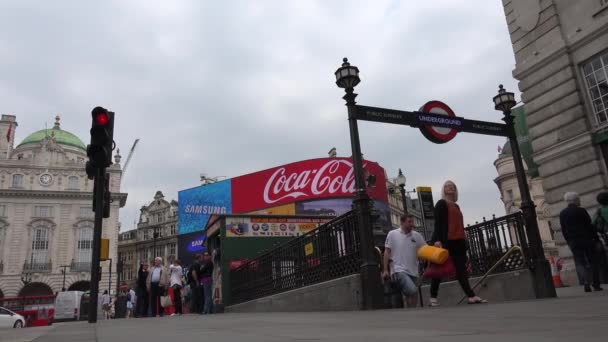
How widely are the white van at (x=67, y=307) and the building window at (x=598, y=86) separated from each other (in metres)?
27.3

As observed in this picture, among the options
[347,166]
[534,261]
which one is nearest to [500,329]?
[534,261]

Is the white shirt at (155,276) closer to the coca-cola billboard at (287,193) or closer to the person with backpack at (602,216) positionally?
the person with backpack at (602,216)

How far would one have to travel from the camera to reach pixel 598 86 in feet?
41.6

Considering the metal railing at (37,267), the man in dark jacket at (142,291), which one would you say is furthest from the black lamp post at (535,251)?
the metal railing at (37,267)

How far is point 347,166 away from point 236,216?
3108 centimetres

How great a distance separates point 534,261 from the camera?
334 inches

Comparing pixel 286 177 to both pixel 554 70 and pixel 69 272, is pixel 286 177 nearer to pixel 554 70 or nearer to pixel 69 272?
pixel 69 272

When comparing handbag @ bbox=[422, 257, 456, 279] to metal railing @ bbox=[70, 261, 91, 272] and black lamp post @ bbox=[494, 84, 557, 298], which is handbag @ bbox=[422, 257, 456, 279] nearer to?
black lamp post @ bbox=[494, 84, 557, 298]

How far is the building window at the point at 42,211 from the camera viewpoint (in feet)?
196

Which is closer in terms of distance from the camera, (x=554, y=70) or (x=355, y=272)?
(x=355, y=272)

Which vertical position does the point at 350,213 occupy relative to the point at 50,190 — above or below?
below

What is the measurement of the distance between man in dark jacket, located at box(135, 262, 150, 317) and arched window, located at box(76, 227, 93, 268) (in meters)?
49.7

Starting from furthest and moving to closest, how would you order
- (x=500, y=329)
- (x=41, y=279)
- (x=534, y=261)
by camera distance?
(x=41, y=279), (x=534, y=261), (x=500, y=329)

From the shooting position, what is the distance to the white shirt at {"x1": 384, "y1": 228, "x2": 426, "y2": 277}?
7.34m
